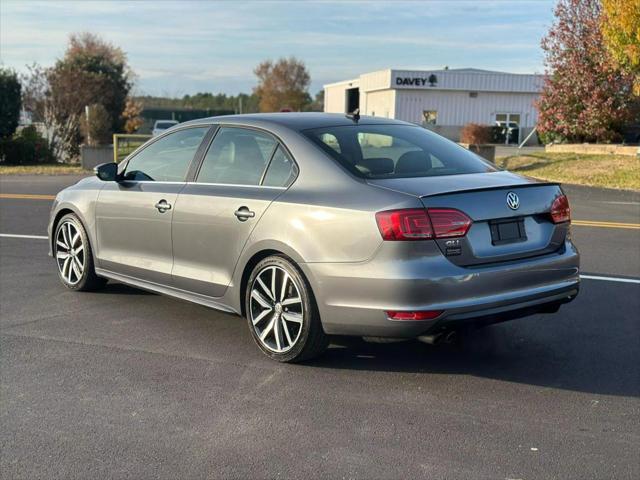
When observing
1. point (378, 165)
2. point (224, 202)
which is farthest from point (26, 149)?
point (378, 165)

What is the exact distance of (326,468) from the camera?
342 cm

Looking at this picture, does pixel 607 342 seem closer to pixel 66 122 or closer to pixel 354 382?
pixel 354 382

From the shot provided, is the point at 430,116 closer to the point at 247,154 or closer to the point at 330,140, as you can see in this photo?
the point at 247,154

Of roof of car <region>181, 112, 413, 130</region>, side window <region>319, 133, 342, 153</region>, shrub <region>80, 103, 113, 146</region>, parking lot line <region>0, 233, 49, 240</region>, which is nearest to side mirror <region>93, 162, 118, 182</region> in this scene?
roof of car <region>181, 112, 413, 130</region>

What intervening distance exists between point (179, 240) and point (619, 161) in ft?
59.1

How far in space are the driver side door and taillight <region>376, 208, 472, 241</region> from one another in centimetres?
205

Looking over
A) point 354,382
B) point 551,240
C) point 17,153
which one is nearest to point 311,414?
point 354,382

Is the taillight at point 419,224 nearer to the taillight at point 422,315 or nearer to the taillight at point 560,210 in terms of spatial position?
the taillight at point 422,315

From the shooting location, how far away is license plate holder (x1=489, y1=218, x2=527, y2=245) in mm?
4367

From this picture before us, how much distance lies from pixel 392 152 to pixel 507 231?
3.55 feet

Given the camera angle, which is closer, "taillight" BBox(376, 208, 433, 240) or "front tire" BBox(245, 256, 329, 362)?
"taillight" BBox(376, 208, 433, 240)

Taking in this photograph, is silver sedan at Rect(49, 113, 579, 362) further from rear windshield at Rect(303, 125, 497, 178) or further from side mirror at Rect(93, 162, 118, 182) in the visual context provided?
side mirror at Rect(93, 162, 118, 182)

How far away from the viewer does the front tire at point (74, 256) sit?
6543 mm

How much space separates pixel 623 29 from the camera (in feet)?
56.9
